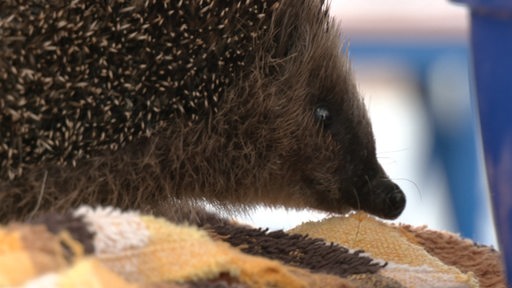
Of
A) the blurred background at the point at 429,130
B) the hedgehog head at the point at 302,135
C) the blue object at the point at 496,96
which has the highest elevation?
the blue object at the point at 496,96

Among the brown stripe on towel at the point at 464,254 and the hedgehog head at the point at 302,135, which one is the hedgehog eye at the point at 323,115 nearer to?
the hedgehog head at the point at 302,135

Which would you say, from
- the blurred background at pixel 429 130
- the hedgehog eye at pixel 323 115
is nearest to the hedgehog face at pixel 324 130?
the hedgehog eye at pixel 323 115

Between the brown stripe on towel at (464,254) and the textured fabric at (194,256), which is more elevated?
the textured fabric at (194,256)

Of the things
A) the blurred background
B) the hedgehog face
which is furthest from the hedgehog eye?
the blurred background

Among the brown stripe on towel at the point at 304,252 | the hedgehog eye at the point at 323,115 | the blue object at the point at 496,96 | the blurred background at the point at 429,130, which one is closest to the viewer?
the blue object at the point at 496,96

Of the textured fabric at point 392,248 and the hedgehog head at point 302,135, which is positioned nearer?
the textured fabric at point 392,248

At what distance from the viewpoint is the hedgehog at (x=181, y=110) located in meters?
1.18

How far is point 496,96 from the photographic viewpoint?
0.99 meters

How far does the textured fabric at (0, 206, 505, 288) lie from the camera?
29.8 inches

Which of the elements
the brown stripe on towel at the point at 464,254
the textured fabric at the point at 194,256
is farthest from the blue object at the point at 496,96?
the brown stripe on towel at the point at 464,254

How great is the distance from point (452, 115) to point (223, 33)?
56.6 inches

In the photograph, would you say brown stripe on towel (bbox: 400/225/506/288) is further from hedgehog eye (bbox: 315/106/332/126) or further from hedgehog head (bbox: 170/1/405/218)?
hedgehog eye (bbox: 315/106/332/126)

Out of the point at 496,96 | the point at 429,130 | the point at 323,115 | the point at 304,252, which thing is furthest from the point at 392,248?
the point at 429,130

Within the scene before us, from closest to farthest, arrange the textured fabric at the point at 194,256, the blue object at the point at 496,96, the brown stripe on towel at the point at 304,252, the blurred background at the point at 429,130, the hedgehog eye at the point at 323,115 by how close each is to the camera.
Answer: the textured fabric at the point at 194,256, the blue object at the point at 496,96, the brown stripe on towel at the point at 304,252, the hedgehog eye at the point at 323,115, the blurred background at the point at 429,130
